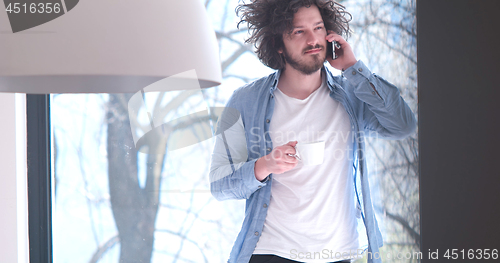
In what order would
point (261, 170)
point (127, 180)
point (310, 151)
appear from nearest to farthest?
point (310, 151)
point (261, 170)
point (127, 180)

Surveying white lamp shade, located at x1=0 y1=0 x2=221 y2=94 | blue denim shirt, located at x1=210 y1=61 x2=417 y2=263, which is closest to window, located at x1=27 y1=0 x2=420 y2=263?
blue denim shirt, located at x1=210 y1=61 x2=417 y2=263

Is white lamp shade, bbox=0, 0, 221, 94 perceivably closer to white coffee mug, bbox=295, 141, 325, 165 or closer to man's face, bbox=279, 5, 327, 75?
white coffee mug, bbox=295, 141, 325, 165

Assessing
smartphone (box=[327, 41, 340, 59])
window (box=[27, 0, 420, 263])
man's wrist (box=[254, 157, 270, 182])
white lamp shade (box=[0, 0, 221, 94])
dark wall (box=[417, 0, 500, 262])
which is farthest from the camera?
window (box=[27, 0, 420, 263])

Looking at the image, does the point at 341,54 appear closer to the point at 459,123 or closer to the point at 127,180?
the point at 459,123

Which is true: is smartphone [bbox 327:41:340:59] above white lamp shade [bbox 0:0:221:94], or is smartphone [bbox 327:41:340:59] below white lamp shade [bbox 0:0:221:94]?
above

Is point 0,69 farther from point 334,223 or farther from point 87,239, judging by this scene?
point 87,239

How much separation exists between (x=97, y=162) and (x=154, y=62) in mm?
1587

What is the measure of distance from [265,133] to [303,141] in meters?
0.13

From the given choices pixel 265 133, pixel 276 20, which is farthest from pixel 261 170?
pixel 276 20

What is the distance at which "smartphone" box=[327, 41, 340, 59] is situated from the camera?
4.00 ft

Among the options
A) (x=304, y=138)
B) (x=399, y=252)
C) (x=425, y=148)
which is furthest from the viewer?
(x=399, y=252)

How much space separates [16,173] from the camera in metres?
1.65

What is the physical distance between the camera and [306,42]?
48.9 inches

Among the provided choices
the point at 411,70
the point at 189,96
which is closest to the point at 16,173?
the point at 189,96
